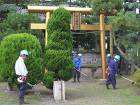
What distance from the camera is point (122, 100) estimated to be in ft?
24.8

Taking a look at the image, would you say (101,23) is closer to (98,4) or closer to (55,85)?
(98,4)

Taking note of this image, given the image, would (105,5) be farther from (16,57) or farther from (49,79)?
(16,57)

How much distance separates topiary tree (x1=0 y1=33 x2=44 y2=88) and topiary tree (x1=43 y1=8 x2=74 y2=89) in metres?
0.38

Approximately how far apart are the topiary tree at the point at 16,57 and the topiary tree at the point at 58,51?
0.38 metres

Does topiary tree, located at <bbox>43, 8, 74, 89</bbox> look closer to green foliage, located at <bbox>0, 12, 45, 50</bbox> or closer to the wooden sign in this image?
the wooden sign

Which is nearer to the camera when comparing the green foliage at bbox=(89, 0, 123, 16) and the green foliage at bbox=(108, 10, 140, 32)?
the green foliage at bbox=(108, 10, 140, 32)

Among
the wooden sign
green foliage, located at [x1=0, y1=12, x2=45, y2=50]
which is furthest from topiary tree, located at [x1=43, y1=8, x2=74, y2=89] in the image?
green foliage, located at [x1=0, y1=12, x2=45, y2=50]

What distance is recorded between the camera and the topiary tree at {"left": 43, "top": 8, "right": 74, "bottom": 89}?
303 inches

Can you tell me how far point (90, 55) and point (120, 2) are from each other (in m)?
6.51

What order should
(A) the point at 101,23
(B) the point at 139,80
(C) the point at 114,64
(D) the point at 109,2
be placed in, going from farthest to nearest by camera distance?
(A) the point at 101,23
(D) the point at 109,2
(C) the point at 114,64
(B) the point at 139,80

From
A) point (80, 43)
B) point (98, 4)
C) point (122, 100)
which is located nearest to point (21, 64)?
point (122, 100)

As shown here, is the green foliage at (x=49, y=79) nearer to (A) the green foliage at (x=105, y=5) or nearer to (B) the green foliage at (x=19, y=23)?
(A) the green foliage at (x=105, y=5)

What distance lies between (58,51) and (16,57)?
1.47 metres

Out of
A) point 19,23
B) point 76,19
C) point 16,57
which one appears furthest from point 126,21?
point 19,23
